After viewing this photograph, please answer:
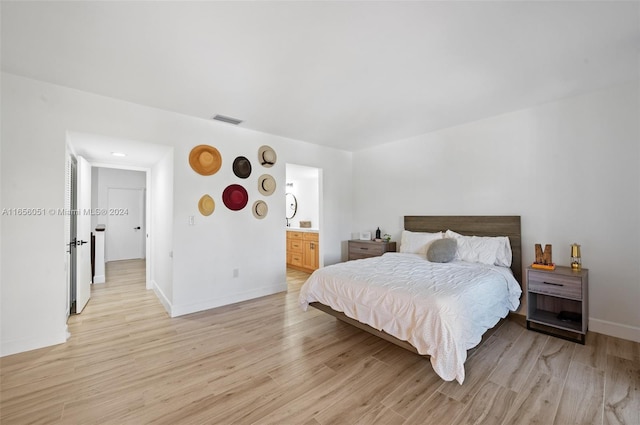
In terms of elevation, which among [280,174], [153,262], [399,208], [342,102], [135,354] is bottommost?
[135,354]

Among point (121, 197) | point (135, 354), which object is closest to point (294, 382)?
point (135, 354)

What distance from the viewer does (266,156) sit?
13.8ft

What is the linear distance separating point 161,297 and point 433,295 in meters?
3.82

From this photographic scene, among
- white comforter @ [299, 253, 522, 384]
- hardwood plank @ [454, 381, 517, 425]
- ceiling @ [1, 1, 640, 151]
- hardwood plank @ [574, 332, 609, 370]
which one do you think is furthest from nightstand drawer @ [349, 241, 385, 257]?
hardwood plank @ [454, 381, 517, 425]

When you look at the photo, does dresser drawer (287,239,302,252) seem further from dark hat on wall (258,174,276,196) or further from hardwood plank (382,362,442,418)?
hardwood plank (382,362,442,418)

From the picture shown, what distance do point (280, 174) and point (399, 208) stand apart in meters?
2.17

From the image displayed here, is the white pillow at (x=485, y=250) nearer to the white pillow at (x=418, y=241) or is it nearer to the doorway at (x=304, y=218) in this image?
the white pillow at (x=418, y=241)

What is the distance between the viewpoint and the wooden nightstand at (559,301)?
2.65 meters

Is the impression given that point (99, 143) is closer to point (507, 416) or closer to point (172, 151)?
point (172, 151)

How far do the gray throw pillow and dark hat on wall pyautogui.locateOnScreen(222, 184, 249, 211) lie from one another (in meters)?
2.73

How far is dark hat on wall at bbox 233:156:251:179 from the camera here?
12.9 feet

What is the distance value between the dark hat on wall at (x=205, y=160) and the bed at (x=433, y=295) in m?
2.07

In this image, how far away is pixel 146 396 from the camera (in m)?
1.94

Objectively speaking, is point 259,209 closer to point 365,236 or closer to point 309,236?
point 309,236
